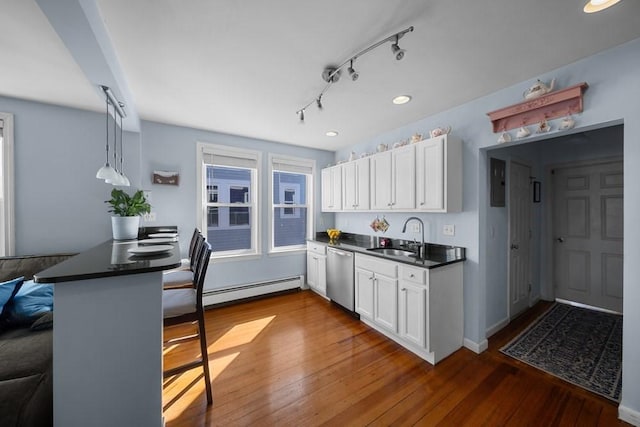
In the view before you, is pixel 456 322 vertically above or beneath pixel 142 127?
beneath

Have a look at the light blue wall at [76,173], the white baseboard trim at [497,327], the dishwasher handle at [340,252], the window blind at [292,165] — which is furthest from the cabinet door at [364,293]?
the light blue wall at [76,173]

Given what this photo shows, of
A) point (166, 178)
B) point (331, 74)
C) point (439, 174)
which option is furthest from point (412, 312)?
point (166, 178)

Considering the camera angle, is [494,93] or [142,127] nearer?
[494,93]

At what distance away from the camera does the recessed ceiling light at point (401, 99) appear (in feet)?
7.55

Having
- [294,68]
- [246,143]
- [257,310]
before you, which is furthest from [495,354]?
[246,143]

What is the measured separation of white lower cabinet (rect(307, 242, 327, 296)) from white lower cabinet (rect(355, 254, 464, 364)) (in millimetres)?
1030

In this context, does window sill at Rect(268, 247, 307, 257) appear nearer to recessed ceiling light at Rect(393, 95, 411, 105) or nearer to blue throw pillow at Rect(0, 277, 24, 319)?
blue throw pillow at Rect(0, 277, 24, 319)

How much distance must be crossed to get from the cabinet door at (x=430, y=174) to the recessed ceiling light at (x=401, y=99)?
464mm

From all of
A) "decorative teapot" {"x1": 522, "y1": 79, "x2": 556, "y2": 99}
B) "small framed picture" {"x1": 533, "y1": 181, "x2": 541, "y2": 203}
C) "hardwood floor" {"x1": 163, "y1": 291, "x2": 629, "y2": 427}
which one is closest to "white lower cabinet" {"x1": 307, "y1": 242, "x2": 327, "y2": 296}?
"hardwood floor" {"x1": 163, "y1": 291, "x2": 629, "y2": 427}

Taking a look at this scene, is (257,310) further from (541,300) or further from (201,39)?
(541,300)

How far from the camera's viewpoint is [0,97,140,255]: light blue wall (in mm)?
2287

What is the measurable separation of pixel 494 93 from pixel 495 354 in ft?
8.10

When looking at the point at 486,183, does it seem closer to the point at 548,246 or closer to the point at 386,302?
the point at 386,302

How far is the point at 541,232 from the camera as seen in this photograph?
355 centimetres
